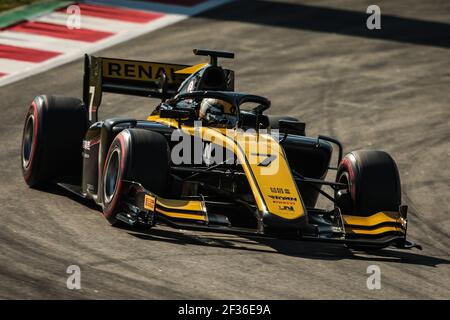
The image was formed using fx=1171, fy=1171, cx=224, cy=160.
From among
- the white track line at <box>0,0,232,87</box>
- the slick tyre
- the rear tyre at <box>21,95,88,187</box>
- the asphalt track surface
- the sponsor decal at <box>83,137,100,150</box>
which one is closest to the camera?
the asphalt track surface

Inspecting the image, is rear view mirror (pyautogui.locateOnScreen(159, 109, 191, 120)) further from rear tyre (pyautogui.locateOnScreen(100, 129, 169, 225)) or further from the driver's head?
rear tyre (pyautogui.locateOnScreen(100, 129, 169, 225))

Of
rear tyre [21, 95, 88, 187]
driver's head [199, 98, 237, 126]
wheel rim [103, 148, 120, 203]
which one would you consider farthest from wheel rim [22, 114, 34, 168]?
driver's head [199, 98, 237, 126]

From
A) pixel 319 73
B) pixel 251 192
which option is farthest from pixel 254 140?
pixel 319 73

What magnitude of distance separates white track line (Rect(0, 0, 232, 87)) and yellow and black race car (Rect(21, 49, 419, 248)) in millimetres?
6378

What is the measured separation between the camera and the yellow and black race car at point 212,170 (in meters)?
11.8

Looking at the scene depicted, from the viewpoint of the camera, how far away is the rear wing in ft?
50.1

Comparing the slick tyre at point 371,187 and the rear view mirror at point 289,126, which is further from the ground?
the rear view mirror at point 289,126

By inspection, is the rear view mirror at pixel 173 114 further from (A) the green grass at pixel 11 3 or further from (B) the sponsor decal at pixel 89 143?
(A) the green grass at pixel 11 3

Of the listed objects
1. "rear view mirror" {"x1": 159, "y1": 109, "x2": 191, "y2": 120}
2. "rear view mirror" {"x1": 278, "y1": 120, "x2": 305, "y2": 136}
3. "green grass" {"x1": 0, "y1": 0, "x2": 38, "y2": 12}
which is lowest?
"green grass" {"x1": 0, "y1": 0, "x2": 38, "y2": 12}

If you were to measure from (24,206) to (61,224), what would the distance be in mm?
1011

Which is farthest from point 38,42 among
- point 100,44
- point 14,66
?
point 14,66

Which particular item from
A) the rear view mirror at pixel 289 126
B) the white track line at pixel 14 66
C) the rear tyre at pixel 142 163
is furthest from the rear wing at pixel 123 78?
the white track line at pixel 14 66

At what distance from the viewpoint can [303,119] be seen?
19.3m

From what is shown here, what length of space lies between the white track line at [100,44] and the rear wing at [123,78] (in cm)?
523
